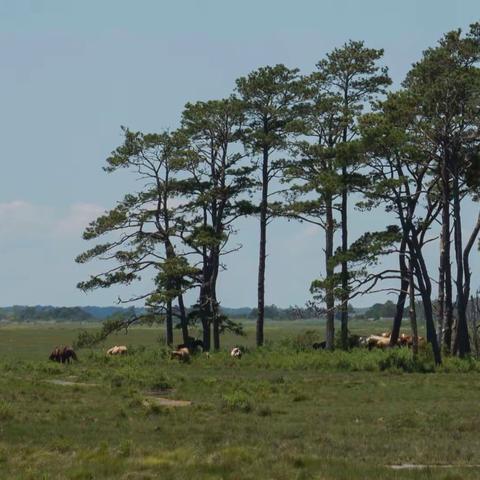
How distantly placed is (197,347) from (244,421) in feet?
105

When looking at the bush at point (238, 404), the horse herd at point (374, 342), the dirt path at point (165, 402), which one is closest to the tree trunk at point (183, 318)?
the horse herd at point (374, 342)

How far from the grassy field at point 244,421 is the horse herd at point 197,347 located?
4.35 meters

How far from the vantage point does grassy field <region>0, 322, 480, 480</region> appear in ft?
52.9

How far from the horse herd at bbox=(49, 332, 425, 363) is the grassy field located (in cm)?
435

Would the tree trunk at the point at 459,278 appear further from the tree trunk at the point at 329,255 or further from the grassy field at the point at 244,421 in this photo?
the tree trunk at the point at 329,255

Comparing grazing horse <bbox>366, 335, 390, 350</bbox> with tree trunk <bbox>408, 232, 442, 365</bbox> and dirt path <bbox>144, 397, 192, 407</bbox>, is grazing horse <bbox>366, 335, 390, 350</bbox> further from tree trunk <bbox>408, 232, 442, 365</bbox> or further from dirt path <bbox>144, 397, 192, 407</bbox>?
dirt path <bbox>144, 397, 192, 407</bbox>

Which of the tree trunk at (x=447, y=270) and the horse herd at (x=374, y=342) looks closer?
the tree trunk at (x=447, y=270)

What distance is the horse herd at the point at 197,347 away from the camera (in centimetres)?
4631

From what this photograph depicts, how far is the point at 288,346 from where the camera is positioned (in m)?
51.7

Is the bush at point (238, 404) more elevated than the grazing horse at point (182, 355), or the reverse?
the grazing horse at point (182, 355)

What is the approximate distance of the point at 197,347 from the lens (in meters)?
55.0

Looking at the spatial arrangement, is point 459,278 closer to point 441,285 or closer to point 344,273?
point 441,285

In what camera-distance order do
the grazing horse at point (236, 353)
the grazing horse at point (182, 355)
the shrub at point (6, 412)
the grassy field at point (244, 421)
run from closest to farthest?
the grassy field at point (244, 421), the shrub at point (6, 412), the grazing horse at point (182, 355), the grazing horse at point (236, 353)

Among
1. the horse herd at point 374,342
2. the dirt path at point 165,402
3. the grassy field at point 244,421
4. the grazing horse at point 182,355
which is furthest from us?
the horse herd at point 374,342
